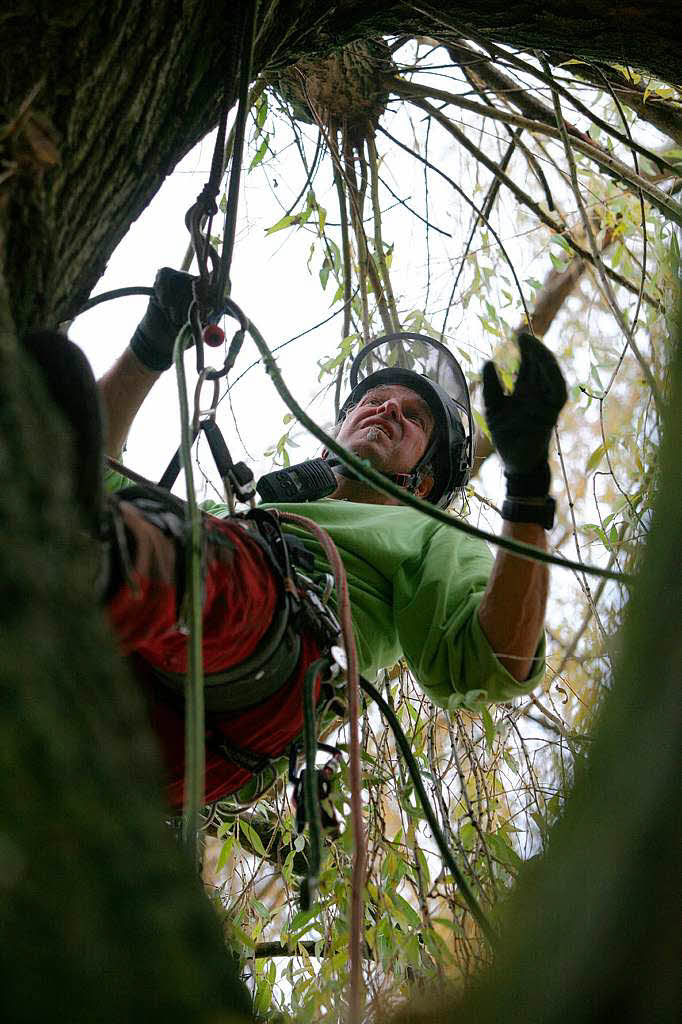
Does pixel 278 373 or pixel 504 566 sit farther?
pixel 504 566

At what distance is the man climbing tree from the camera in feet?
3.89

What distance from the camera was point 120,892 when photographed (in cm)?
48

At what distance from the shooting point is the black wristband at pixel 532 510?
1.54m

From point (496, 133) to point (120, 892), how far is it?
297 cm

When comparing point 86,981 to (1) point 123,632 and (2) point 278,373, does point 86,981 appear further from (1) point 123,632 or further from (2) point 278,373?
(2) point 278,373

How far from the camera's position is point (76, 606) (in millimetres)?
623

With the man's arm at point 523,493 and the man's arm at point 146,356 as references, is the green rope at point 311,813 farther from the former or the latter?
the man's arm at point 146,356

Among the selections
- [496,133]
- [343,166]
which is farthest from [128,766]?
[496,133]

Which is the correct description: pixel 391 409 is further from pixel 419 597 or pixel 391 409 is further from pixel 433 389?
pixel 419 597

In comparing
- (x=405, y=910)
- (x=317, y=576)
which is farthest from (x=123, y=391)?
(x=405, y=910)

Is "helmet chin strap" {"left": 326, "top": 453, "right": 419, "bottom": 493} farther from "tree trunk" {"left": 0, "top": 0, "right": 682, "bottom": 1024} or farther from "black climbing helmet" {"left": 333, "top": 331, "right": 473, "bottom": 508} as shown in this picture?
"tree trunk" {"left": 0, "top": 0, "right": 682, "bottom": 1024}

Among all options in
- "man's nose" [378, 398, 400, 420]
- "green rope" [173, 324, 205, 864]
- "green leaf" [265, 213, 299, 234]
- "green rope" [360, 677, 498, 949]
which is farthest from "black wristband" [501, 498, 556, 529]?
"green leaf" [265, 213, 299, 234]

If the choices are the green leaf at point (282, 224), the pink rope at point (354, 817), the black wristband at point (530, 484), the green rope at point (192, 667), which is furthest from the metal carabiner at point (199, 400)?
the green leaf at point (282, 224)

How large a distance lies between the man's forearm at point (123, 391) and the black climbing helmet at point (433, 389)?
0.61 metres
